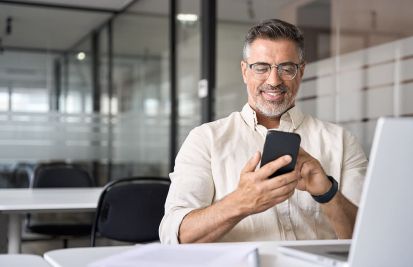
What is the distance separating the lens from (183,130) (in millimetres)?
5934

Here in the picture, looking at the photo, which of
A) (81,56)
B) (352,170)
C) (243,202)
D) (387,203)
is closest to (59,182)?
(81,56)

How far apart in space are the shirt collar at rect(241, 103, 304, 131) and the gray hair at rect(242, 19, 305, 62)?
163mm

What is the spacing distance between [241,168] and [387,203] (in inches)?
38.1

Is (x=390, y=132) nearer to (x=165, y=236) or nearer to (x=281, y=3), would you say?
(x=165, y=236)

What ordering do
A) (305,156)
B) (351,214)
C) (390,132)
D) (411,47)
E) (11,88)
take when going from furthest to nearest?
(11,88), (411,47), (351,214), (305,156), (390,132)

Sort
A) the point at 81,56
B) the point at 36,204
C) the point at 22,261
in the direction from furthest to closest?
the point at 81,56 < the point at 36,204 < the point at 22,261

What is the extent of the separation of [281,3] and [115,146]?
3179mm

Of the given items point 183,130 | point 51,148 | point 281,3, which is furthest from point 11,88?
point 281,3

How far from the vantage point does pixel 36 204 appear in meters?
3.04

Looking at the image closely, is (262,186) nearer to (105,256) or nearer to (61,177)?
(105,256)

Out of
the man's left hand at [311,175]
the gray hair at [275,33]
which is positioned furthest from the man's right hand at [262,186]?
the gray hair at [275,33]

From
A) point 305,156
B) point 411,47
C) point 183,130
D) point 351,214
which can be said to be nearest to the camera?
point 305,156

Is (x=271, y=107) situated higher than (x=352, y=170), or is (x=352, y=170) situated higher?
(x=271, y=107)

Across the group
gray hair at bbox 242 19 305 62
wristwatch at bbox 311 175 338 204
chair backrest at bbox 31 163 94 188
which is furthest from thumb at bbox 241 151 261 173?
chair backrest at bbox 31 163 94 188
